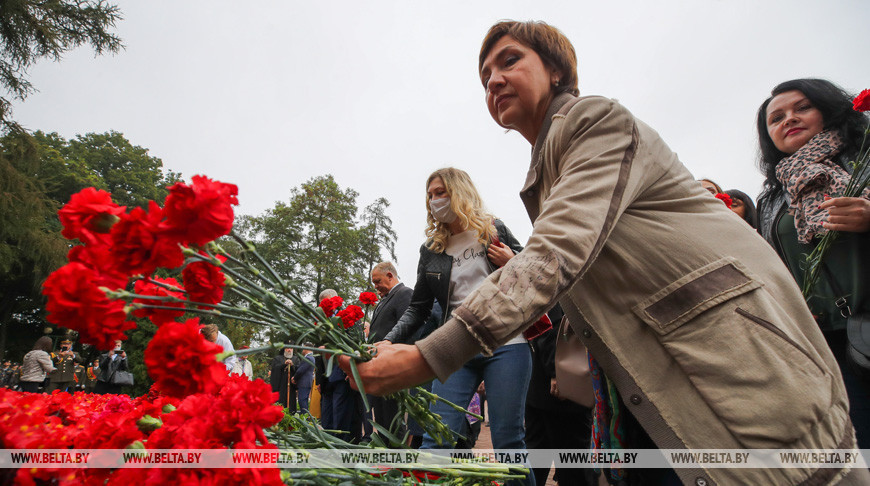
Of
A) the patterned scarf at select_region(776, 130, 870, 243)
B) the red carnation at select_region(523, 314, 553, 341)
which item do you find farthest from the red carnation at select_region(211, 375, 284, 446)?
the patterned scarf at select_region(776, 130, 870, 243)

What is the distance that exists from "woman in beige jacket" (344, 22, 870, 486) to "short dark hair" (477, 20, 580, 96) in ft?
1.53

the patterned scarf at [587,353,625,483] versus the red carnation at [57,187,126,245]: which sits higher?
the red carnation at [57,187,126,245]

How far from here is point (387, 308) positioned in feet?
17.1

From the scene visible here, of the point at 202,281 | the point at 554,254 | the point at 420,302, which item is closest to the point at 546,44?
the point at 554,254

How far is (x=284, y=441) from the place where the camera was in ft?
4.04

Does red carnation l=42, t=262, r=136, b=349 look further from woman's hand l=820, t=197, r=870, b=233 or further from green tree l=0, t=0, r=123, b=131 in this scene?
green tree l=0, t=0, r=123, b=131

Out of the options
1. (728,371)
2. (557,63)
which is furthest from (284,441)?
(557,63)

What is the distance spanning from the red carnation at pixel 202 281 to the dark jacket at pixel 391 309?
4104 millimetres

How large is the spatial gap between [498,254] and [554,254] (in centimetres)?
191

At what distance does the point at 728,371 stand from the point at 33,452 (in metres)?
1.54

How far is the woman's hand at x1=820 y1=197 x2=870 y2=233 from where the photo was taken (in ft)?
6.39

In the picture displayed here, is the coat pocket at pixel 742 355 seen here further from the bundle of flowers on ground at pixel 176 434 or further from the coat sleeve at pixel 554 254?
the bundle of flowers on ground at pixel 176 434

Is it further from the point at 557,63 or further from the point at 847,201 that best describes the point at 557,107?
the point at 847,201

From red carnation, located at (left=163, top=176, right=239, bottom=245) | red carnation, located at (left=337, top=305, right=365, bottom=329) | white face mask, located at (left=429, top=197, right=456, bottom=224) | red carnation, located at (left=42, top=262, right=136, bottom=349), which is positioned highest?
white face mask, located at (left=429, top=197, right=456, bottom=224)
